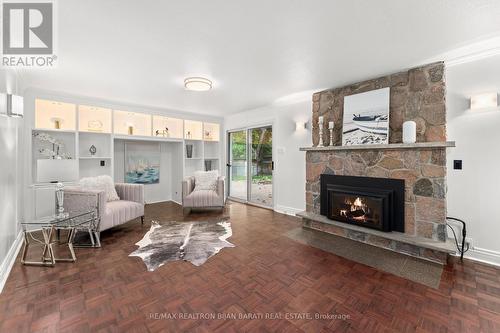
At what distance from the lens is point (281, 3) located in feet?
5.57

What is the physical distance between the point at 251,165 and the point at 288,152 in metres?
1.37

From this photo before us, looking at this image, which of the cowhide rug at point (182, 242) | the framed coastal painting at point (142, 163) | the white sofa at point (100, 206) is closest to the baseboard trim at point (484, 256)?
the cowhide rug at point (182, 242)

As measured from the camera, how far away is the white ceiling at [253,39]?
1754 mm

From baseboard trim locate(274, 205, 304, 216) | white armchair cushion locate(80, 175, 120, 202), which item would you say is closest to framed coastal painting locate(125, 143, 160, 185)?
white armchair cushion locate(80, 175, 120, 202)

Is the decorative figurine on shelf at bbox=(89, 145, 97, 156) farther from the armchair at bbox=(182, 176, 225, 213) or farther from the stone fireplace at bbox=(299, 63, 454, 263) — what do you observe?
the stone fireplace at bbox=(299, 63, 454, 263)

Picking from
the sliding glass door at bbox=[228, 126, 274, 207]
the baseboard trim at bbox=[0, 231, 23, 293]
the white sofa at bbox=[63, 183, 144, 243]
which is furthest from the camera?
the sliding glass door at bbox=[228, 126, 274, 207]

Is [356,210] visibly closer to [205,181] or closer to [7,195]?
[205,181]

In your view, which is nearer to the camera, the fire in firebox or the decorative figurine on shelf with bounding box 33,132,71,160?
the fire in firebox

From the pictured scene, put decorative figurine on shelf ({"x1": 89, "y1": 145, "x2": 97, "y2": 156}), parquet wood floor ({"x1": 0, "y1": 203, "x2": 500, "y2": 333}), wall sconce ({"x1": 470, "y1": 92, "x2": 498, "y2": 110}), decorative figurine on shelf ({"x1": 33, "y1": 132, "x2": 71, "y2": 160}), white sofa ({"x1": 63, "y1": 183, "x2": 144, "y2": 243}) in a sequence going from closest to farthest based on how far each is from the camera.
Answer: parquet wood floor ({"x1": 0, "y1": 203, "x2": 500, "y2": 333}) < wall sconce ({"x1": 470, "y1": 92, "x2": 498, "y2": 110}) < white sofa ({"x1": 63, "y1": 183, "x2": 144, "y2": 243}) < decorative figurine on shelf ({"x1": 33, "y1": 132, "x2": 71, "y2": 160}) < decorative figurine on shelf ({"x1": 89, "y1": 145, "x2": 97, "y2": 156})

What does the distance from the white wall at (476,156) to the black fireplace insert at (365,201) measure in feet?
1.96

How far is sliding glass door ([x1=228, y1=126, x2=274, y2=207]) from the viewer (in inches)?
210

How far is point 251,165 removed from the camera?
5.74m

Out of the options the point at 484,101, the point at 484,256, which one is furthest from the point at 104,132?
the point at 484,256

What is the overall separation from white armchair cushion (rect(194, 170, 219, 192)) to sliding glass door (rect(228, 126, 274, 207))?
1.06 meters
